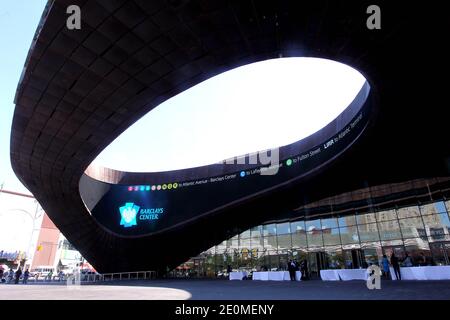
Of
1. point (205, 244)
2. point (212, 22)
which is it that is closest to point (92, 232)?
point (205, 244)

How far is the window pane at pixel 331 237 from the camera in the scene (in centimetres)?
2702

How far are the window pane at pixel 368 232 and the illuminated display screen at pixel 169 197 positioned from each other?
8438 mm

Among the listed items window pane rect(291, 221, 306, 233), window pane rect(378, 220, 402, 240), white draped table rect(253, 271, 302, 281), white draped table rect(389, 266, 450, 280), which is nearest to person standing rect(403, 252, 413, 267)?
window pane rect(378, 220, 402, 240)

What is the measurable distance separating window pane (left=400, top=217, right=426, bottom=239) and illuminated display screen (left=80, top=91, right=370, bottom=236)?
1005 cm

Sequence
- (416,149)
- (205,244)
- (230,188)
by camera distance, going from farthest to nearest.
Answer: (205,244) → (230,188) → (416,149)

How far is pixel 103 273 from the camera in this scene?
109ft

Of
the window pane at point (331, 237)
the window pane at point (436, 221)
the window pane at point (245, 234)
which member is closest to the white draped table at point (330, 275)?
the window pane at point (331, 237)

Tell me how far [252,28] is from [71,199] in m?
22.1

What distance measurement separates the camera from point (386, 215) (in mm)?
25094

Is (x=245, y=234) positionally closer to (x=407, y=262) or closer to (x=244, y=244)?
(x=244, y=244)

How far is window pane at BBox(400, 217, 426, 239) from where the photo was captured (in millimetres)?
23281

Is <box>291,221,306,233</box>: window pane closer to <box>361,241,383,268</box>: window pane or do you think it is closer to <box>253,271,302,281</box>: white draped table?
<box>253,271,302,281</box>: white draped table

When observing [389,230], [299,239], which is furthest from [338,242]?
[389,230]
